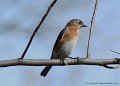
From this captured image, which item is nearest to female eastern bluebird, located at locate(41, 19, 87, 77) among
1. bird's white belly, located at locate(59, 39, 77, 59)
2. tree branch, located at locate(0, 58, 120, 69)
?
bird's white belly, located at locate(59, 39, 77, 59)

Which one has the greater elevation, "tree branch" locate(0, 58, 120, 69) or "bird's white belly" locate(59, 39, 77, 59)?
"tree branch" locate(0, 58, 120, 69)

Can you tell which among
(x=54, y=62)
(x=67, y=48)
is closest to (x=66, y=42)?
(x=67, y=48)

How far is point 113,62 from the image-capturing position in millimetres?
4273

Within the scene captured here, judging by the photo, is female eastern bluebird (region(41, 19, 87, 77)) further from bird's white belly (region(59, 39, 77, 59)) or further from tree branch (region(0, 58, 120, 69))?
tree branch (region(0, 58, 120, 69))

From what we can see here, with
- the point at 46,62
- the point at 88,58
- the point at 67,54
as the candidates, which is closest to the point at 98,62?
the point at 88,58

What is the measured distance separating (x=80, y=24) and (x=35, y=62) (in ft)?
15.9

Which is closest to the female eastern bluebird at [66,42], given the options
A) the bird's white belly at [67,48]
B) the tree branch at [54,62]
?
the bird's white belly at [67,48]

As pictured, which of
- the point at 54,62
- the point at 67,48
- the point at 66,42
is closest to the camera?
the point at 54,62

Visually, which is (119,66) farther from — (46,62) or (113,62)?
(46,62)

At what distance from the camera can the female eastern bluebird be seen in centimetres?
796

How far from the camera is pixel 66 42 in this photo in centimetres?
815

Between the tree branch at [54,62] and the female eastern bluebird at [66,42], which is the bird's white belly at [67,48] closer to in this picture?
the female eastern bluebird at [66,42]

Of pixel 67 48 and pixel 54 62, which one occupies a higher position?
pixel 54 62

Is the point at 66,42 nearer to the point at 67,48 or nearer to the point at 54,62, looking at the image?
the point at 67,48
